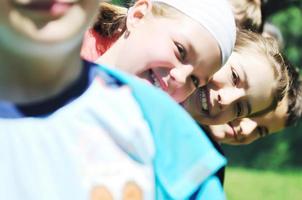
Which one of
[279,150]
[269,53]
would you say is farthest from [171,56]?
[279,150]

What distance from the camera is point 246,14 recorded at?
7.06ft

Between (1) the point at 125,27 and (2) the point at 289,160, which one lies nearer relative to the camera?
(1) the point at 125,27

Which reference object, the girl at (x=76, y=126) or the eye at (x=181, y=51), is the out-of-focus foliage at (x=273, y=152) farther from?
the girl at (x=76, y=126)

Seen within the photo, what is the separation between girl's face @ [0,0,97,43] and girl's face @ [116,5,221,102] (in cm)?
51

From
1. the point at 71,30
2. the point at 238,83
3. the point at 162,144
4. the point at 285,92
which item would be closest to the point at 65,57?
the point at 71,30

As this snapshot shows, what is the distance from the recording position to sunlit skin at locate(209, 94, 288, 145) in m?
2.12

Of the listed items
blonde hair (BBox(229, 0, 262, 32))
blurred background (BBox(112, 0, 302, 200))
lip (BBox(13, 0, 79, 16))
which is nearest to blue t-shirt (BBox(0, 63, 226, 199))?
lip (BBox(13, 0, 79, 16))

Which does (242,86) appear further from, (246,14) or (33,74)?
(33,74)

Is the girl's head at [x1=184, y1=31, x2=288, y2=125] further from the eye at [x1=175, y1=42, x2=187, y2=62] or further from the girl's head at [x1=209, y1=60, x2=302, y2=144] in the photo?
the eye at [x1=175, y1=42, x2=187, y2=62]

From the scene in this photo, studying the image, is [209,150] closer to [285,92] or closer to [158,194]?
[158,194]

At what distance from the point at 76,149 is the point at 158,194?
117 mm

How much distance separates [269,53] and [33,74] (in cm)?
102

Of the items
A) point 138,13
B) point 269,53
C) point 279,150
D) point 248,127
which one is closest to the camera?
point 138,13

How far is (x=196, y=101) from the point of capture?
187 centimetres
